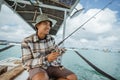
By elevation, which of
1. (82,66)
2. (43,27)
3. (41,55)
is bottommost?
(82,66)

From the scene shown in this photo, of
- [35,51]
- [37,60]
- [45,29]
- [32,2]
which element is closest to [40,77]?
[37,60]

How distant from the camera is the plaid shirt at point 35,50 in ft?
7.32

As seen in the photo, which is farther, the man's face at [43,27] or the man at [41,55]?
the man's face at [43,27]

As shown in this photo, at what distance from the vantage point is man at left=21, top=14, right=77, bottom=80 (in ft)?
6.97

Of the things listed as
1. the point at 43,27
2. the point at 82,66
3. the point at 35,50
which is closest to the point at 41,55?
the point at 35,50

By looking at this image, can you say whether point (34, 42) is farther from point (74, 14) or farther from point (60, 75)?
point (74, 14)

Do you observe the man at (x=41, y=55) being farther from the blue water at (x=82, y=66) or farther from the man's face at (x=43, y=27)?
the blue water at (x=82, y=66)

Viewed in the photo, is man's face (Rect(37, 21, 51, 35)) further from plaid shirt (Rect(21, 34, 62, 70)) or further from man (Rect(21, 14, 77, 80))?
plaid shirt (Rect(21, 34, 62, 70))

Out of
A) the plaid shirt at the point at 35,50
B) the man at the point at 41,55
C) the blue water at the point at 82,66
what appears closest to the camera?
the man at the point at 41,55

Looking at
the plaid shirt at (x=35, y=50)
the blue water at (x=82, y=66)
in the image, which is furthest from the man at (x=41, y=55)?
the blue water at (x=82, y=66)

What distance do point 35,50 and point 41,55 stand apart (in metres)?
0.11

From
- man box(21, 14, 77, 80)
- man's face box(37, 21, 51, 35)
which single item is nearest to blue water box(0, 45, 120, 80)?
man box(21, 14, 77, 80)

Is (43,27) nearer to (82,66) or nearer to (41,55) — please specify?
(41,55)

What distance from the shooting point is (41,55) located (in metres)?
2.40
